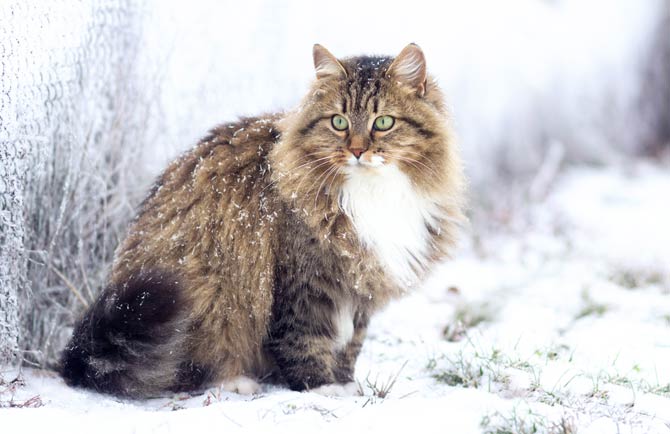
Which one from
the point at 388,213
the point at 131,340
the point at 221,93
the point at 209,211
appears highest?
the point at 221,93

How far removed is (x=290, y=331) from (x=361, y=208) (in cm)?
62

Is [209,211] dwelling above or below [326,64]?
below

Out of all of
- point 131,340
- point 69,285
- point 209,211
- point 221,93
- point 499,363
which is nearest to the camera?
point 131,340

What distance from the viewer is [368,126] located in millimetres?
2963

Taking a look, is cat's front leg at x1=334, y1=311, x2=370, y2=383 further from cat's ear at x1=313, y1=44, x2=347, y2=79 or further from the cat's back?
cat's ear at x1=313, y1=44, x2=347, y2=79

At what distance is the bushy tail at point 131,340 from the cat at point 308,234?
0.04ft

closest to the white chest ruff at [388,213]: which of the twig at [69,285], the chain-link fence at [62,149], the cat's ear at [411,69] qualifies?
the cat's ear at [411,69]

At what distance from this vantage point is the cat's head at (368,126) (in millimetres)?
2939

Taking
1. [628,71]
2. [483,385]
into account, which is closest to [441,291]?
[483,385]

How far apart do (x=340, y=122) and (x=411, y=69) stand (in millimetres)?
385

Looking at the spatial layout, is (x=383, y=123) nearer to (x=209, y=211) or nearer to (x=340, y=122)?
(x=340, y=122)

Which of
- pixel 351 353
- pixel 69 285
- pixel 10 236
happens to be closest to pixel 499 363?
pixel 351 353

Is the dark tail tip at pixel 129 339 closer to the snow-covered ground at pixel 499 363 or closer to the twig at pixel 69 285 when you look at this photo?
the snow-covered ground at pixel 499 363

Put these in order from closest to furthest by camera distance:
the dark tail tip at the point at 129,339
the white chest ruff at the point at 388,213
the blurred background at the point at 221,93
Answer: the dark tail tip at the point at 129,339 < the white chest ruff at the point at 388,213 < the blurred background at the point at 221,93
